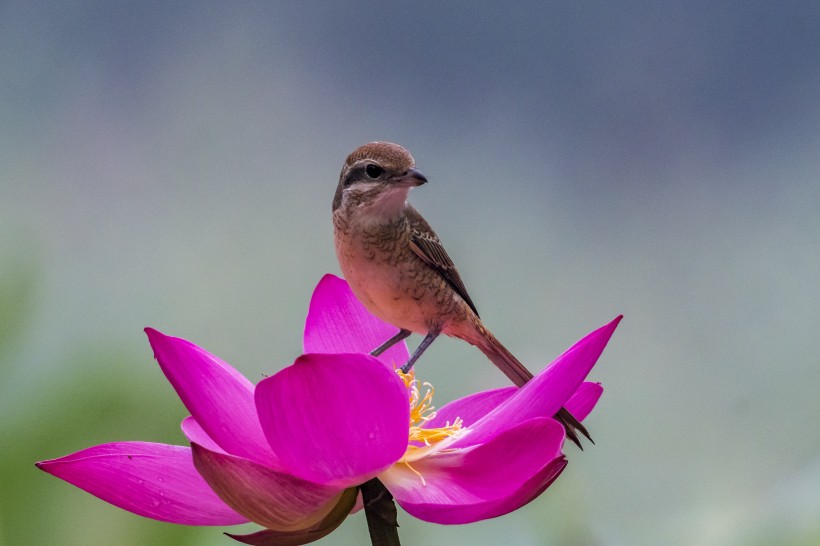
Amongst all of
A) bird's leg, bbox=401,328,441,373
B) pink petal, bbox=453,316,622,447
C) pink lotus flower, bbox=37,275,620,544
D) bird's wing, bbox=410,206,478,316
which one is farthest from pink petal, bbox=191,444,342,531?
bird's wing, bbox=410,206,478,316

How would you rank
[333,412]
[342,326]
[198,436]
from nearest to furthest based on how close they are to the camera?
[333,412] < [198,436] < [342,326]

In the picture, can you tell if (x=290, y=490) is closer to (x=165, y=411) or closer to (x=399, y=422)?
(x=399, y=422)

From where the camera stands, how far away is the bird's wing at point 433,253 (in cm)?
76

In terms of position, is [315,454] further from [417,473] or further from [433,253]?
[433,253]

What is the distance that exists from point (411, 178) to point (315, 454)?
301 millimetres

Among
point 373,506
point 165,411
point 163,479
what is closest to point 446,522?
point 373,506

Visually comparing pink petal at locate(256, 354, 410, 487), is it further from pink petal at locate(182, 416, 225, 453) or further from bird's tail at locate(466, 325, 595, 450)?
bird's tail at locate(466, 325, 595, 450)

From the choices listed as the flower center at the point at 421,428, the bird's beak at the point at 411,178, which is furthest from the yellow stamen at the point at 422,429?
the bird's beak at the point at 411,178

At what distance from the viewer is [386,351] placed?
67 cm

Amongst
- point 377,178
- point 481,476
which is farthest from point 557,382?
point 377,178

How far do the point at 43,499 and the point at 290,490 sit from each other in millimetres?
559

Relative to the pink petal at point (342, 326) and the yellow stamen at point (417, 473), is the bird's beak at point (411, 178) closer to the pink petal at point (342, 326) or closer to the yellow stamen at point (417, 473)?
the pink petal at point (342, 326)

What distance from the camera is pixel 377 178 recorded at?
684mm

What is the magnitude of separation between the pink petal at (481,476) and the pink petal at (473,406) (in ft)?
0.33
